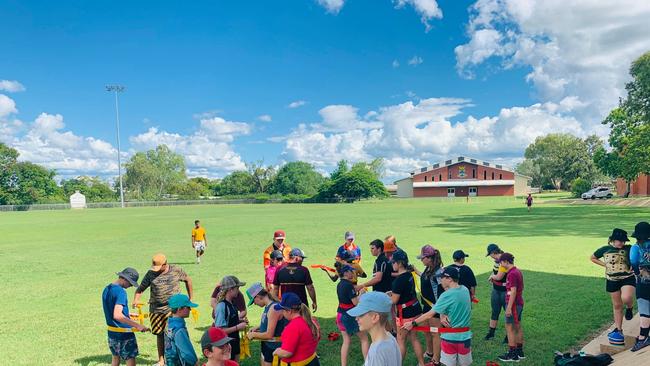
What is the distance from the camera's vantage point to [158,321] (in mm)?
6555

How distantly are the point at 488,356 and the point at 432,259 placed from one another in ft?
6.69

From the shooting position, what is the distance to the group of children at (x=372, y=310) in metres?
4.35

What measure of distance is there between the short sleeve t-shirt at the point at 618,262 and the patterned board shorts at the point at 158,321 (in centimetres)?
698

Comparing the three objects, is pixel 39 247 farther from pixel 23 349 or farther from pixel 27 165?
pixel 27 165

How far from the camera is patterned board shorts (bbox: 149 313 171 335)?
6.54 m

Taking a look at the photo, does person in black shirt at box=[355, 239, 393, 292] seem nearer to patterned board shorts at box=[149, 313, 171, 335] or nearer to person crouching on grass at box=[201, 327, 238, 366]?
patterned board shorts at box=[149, 313, 171, 335]

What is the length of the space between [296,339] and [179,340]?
132cm

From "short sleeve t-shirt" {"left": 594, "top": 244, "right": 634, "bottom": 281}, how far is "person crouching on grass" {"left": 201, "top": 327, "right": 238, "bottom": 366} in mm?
5950

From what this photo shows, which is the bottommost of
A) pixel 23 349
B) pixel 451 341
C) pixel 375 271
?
pixel 23 349

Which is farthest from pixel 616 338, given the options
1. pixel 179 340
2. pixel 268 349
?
pixel 179 340

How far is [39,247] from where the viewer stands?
74.9 ft

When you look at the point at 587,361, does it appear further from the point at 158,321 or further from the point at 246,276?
the point at 246,276

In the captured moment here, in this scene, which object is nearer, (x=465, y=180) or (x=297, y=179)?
(x=465, y=180)

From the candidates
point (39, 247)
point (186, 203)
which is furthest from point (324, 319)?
point (186, 203)
